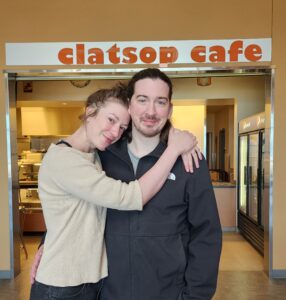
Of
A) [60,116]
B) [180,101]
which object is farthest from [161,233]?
[60,116]

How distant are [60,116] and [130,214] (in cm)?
668

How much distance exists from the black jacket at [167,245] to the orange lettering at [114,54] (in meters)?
2.62

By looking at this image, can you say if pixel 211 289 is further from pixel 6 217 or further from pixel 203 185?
→ pixel 6 217

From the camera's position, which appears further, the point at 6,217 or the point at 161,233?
the point at 6,217

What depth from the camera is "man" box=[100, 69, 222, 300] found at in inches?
53.5

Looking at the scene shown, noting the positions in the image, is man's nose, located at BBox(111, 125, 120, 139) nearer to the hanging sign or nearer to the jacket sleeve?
the jacket sleeve

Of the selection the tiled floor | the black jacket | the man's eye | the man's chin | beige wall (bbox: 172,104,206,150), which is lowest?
the tiled floor

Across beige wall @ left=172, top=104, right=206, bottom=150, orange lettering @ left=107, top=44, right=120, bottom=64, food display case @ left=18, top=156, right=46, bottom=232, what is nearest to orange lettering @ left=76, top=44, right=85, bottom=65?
orange lettering @ left=107, top=44, right=120, bottom=64

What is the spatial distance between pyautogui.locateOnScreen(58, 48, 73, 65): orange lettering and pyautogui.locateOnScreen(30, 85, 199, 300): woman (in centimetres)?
267

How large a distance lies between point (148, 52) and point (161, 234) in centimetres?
284

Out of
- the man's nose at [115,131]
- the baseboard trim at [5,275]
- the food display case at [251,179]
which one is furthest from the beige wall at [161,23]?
the man's nose at [115,131]

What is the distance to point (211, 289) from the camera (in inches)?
55.4

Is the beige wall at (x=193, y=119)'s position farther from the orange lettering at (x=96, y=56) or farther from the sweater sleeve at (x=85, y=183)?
the sweater sleeve at (x=85, y=183)

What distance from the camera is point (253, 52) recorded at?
373 cm
